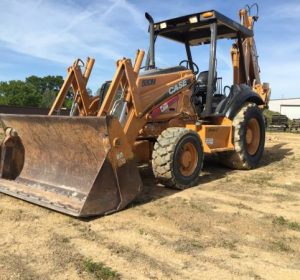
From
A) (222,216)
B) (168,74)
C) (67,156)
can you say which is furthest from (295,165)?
(67,156)

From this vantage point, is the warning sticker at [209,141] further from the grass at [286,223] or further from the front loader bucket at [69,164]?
the grass at [286,223]

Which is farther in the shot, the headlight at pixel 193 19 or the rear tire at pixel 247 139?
the rear tire at pixel 247 139

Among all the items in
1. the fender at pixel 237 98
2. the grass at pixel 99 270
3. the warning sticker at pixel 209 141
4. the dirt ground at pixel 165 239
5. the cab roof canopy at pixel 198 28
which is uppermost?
the cab roof canopy at pixel 198 28

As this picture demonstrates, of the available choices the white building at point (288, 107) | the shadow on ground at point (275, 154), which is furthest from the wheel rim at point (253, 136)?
the white building at point (288, 107)

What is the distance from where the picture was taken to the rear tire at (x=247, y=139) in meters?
7.81

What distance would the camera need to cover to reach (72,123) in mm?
5406

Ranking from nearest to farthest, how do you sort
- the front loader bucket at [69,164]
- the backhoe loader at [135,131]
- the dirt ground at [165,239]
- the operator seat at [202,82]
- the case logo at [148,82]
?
the dirt ground at [165,239] → the front loader bucket at [69,164] → the backhoe loader at [135,131] → the case logo at [148,82] → the operator seat at [202,82]

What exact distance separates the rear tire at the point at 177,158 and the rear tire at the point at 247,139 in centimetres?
146

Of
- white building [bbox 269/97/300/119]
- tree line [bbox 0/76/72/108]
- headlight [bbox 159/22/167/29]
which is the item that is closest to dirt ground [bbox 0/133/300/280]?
headlight [bbox 159/22/167/29]

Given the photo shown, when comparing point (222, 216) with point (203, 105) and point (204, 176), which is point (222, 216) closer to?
point (204, 176)

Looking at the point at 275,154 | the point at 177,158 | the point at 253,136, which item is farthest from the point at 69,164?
the point at 275,154

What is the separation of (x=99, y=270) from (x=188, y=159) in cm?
324

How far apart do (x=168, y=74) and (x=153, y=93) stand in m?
0.59

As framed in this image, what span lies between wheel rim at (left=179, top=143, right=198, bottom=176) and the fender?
157cm
